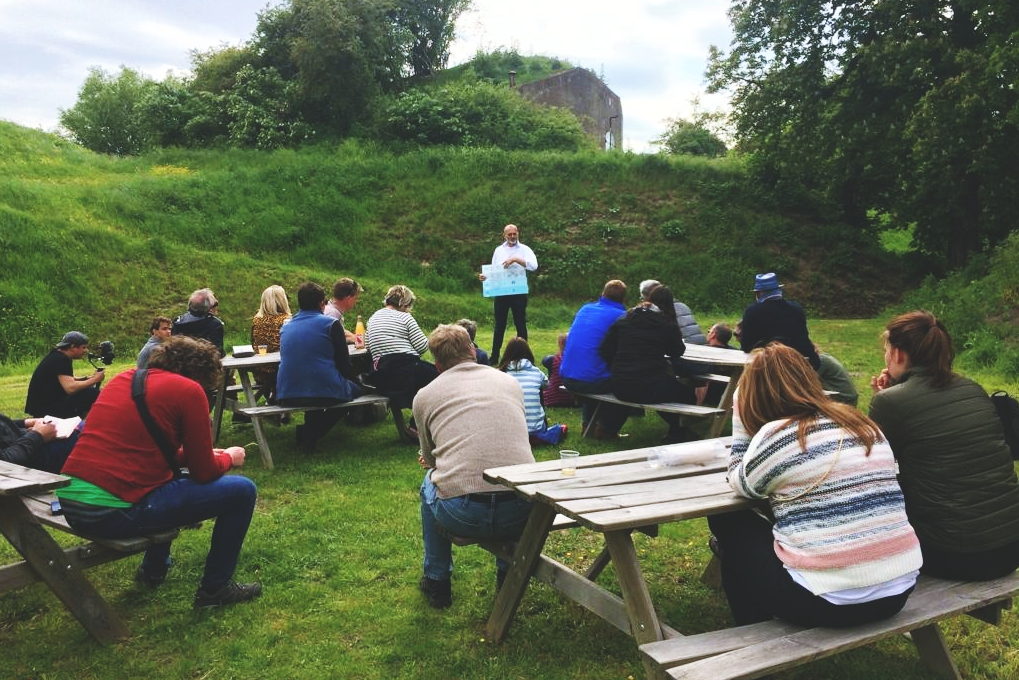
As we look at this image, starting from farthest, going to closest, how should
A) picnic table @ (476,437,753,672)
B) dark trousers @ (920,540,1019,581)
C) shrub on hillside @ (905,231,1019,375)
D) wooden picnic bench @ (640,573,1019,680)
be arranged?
shrub on hillside @ (905,231,1019,375) < dark trousers @ (920,540,1019,581) < picnic table @ (476,437,753,672) < wooden picnic bench @ (640,573,1019,680)

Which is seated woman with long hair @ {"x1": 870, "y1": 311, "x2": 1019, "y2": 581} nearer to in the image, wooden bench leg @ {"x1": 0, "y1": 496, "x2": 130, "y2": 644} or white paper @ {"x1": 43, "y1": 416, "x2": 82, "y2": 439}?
wooden bench leg @ {"x1": 0, "y1": 496, "x2": 130, "y2": 644}

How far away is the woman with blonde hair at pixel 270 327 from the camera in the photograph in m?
8.16

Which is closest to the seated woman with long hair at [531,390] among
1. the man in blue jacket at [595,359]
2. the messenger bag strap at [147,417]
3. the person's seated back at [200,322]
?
the man in blue jacket at [595,359]

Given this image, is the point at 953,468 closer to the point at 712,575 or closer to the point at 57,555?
the point at 712,575

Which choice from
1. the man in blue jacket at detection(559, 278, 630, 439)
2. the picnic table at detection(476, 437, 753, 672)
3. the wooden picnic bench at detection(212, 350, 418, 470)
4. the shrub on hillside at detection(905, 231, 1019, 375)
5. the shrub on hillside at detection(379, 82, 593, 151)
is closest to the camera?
the picnic table at detection(476, 437, 753, 672)

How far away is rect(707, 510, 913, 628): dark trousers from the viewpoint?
8.98ft

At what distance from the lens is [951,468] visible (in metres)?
3.00

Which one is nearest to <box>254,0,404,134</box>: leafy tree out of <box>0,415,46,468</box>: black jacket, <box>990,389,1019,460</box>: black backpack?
<box>0,415,46,468</box>: black jacket

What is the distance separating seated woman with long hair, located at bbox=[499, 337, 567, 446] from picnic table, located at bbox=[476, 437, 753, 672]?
325cm

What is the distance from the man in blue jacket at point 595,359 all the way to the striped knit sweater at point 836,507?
15.1 feet

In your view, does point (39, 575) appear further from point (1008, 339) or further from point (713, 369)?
point (1008, 339)

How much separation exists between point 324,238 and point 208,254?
2840 mm

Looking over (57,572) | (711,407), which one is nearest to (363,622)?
(57,572)

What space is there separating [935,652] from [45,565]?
13.1 feet
